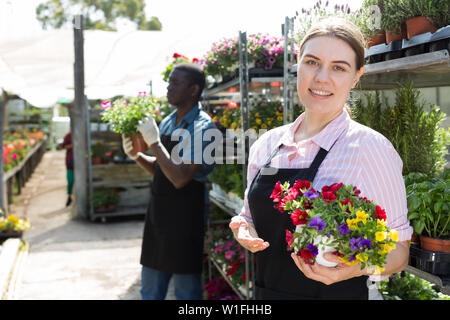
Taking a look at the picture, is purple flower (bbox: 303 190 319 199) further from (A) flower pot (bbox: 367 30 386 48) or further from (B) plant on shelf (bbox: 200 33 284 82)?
(B) plant on shelf (bbox: 200 33 284 82)

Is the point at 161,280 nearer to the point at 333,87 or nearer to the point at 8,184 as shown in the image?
the point at 333,87

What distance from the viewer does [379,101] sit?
1870 millimetres

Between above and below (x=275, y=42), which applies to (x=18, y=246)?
below

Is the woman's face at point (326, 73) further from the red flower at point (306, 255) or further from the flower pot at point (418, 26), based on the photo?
the red flower at point (306, 255)

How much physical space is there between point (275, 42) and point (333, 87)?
5.88 ft

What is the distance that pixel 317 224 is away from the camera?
110 centimetres

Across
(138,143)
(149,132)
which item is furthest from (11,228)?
(149,132)

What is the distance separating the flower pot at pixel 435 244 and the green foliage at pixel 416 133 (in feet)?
1.21

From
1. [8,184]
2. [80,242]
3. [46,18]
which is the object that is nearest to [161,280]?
[80,242]

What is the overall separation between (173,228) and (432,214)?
1.72 meters

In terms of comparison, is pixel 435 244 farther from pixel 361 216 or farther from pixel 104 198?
pixel 104 198

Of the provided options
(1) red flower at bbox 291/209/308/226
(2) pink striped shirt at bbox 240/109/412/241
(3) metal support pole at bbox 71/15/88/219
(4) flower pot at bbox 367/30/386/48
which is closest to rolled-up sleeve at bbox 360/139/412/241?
(2) pink striped shirt at bbox 240/109/412/241

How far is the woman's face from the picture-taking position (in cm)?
133

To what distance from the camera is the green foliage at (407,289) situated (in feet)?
7.84
